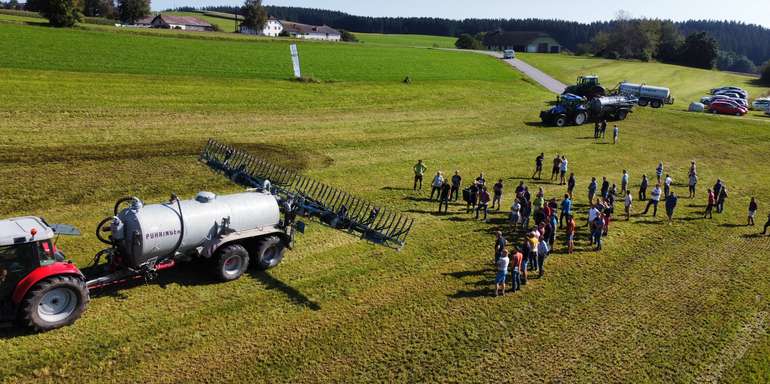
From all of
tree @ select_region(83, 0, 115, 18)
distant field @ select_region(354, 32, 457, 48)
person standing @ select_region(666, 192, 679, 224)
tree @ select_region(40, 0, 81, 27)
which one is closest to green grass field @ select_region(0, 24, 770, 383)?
person standing @ select_region(666, 192, 679, 224)

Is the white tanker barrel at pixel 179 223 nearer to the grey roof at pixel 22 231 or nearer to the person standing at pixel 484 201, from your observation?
the grey roof at pixel 22 231

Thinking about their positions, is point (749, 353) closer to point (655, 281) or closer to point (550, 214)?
point (655, 281)

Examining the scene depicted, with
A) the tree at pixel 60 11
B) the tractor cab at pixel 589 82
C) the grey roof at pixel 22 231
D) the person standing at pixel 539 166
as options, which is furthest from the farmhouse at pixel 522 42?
the grey roof at pixel 22 231

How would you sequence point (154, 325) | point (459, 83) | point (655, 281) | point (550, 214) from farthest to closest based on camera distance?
point (459, 83) → point (550, 214) → point (655, 281) → point (154, 325)

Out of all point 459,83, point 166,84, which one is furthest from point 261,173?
point 459,83

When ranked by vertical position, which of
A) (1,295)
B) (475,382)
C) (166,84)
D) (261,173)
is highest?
(166,84)

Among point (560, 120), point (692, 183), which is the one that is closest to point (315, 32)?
point (560, 120)
